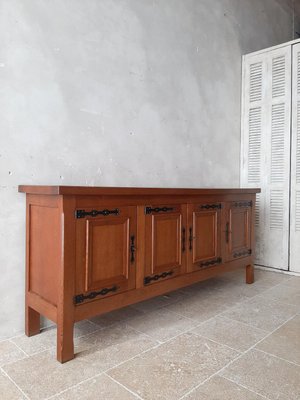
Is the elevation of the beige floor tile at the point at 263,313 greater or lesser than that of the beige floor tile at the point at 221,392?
greater

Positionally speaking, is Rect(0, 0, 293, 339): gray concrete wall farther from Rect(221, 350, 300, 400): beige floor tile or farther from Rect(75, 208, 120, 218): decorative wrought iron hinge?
Rect(221, 350, 300, 400): beige floor tile

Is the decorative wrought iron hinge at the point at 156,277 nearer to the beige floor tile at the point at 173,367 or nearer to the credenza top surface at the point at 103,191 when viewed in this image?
the beige floor tile at the point at 173,367

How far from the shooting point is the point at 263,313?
224 centimetres

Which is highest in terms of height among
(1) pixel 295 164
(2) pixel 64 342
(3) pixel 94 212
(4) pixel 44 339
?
(1) pixel 295 164

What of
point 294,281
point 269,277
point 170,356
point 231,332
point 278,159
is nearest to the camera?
point 170,356

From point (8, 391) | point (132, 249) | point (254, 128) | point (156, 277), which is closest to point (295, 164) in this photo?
point (254, 128)

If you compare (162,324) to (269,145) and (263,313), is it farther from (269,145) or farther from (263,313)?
(269,145)

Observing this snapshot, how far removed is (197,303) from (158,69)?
1821 millimetres

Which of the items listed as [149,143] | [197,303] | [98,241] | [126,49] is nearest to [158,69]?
[126,49]

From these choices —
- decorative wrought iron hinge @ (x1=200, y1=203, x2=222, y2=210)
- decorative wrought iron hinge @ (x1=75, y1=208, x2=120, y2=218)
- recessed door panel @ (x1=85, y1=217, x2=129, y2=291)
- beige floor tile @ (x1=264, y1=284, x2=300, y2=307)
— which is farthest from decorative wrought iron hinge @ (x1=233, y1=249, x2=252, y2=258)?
decorative wrought iron hinge @ (x1=75, y1=208, x2=120, y2=218)

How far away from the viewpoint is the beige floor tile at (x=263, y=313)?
207 centimetres

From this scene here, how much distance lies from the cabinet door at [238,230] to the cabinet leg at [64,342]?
138 cm

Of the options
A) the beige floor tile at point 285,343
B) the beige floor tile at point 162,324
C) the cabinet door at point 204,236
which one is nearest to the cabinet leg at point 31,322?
the beige floor tile at point 162,324

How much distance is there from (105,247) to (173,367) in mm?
644
